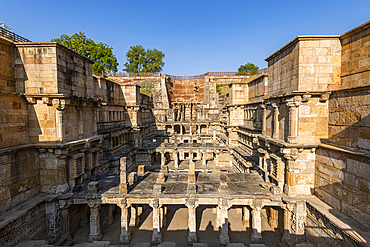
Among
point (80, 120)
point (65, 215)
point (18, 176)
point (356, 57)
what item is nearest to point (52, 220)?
point (65, 215)

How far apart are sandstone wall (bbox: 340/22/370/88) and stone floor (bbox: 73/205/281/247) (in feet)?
36.5

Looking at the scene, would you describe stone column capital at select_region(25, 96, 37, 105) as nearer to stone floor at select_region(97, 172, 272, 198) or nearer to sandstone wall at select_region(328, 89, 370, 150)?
stone floor at select_region(97, 172, 272, 198)

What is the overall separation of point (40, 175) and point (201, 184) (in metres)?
11.3

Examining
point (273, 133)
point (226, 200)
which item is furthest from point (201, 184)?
point (273, 133)

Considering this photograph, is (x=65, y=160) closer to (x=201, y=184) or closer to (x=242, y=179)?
(x=201, y=184)

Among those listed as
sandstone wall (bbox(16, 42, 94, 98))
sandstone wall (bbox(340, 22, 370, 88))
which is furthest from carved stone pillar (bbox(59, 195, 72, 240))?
sandstone wall (bbox(340, 22, 370, 88))

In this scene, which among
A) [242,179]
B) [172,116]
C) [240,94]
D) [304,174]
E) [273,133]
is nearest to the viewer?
[304,174]

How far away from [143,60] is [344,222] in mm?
57174

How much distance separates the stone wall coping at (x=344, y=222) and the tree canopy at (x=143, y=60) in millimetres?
53255

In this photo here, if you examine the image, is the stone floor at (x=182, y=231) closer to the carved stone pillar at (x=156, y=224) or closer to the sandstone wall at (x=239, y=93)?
the carved stone pillar at (x=156, y=224)

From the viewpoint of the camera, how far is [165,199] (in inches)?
503

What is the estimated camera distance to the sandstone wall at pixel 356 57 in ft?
31.2

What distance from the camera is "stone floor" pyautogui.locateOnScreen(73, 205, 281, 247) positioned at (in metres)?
13.3

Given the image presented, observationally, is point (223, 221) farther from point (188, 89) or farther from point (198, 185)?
point (188, 89)
